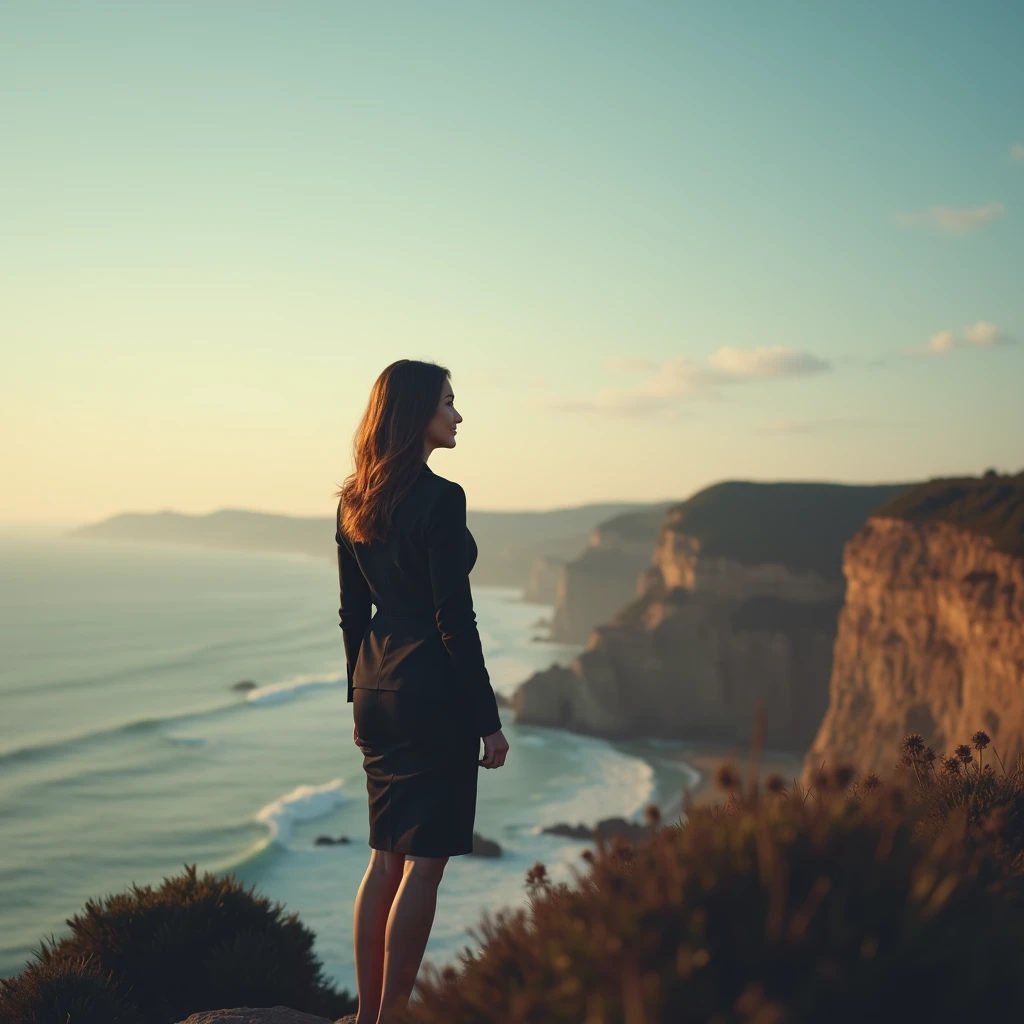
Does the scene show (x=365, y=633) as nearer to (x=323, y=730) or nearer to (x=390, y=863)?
(x=390, y=863)

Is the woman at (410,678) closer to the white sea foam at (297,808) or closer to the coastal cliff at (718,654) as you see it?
the white sea foam at (297,808)

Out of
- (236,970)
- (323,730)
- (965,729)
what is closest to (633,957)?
(236,970)

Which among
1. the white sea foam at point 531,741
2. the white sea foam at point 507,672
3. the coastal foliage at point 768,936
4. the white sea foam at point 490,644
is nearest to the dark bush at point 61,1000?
the coastal foliage at point 768,936

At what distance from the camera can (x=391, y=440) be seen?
Answer: 157 inches

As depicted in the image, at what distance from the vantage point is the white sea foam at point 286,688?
56156 mm

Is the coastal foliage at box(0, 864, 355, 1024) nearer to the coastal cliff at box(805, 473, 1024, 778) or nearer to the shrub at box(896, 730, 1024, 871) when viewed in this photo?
the shrub at box(896, 730, 1024, 871)

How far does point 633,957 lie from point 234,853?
2972 cm

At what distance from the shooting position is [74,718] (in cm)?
4738

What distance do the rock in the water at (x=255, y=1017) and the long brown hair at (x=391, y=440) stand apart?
8.24 feet

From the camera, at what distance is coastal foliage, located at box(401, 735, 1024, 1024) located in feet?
7.12

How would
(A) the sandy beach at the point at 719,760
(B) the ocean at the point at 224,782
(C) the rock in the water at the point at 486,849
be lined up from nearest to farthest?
(B) the ocean at the point at 224,782 < (C) the rock in the water at the point at 486,849 < (A) the sandy beach at the point at 719,760

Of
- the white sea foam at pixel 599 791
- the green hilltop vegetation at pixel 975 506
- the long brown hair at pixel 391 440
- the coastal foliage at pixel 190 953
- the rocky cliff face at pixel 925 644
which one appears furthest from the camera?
the white sea foam at pixel 599 791

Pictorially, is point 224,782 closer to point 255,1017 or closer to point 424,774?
point 255,1017

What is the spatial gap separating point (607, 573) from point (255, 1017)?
89.4m
